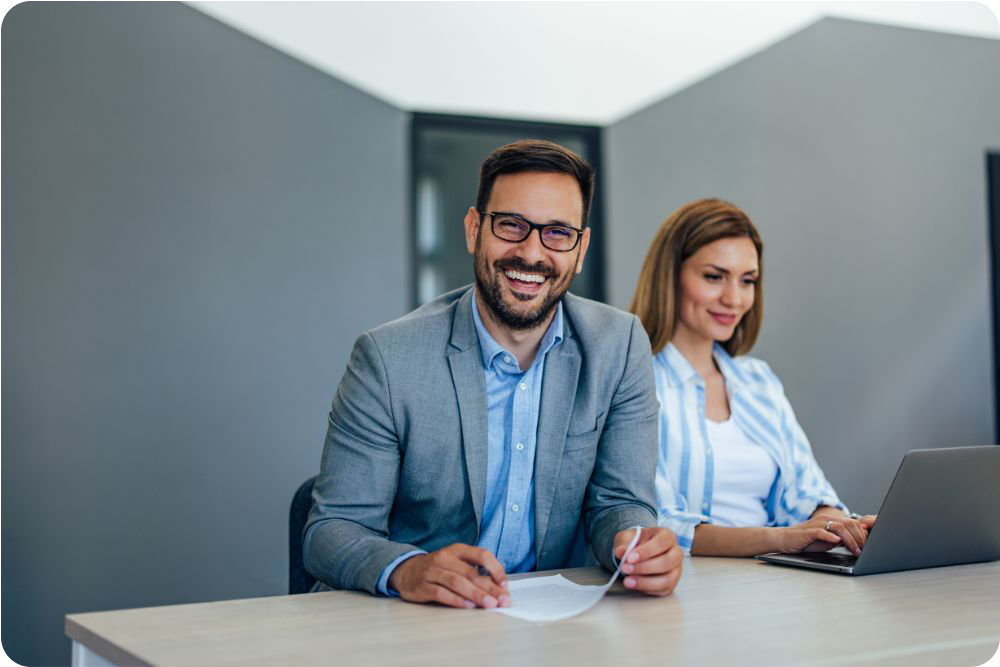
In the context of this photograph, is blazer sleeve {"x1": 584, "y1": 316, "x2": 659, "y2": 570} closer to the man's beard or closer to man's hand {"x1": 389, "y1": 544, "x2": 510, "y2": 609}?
the man's beard

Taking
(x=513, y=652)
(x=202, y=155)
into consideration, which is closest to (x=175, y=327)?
(x=202, y=155)

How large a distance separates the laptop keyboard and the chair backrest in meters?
0.93

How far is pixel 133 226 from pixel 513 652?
259 cm

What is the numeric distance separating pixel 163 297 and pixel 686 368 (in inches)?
74.2

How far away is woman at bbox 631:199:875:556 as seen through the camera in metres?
2.21

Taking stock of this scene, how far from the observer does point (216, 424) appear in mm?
3371

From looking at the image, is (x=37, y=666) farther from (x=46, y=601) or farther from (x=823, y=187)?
(x=823, y=187)

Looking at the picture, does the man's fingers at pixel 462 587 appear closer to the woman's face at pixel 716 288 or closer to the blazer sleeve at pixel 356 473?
the blazer sleeve at pixel 356 473

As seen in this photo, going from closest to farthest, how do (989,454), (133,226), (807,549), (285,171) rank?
(989,454), (807,549), (133,226), (285,171)

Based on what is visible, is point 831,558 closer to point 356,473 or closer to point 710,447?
point 710,447

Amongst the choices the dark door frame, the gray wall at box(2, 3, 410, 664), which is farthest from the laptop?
the dark door frame

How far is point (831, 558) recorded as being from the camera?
5.48 ft

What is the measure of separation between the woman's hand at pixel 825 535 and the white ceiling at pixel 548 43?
2.78 m

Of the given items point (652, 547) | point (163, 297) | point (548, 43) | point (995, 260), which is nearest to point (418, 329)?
point (652, 547)
